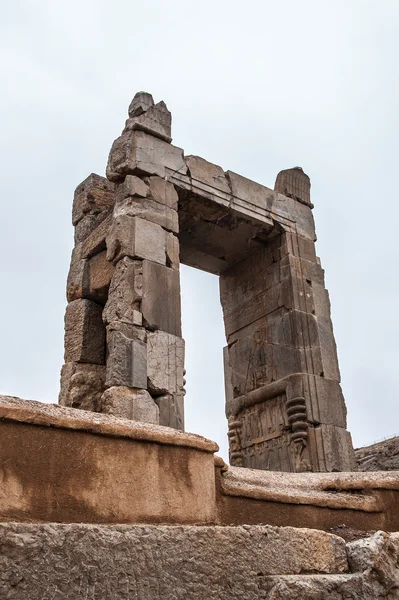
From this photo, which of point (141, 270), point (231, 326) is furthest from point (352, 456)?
point (141, 270)

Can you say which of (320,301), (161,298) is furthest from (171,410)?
(320,301)

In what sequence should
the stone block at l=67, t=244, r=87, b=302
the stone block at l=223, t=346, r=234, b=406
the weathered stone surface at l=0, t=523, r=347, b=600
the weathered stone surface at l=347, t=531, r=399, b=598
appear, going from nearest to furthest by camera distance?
1. the weathered stone surface at l=0, t=523, r=347, b=600
2. the weathered stone surface at l=347, t=531, r=399, b=598
3. the stone block at l=67, t=244, r=87, b=302
4. the stone block at l=223, t=346, r=234, b=406

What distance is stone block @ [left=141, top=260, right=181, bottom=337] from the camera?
267 inches

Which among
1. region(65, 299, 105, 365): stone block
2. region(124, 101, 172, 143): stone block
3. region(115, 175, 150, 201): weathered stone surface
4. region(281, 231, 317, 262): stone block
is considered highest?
region(124, 101, 172, 143): stone block

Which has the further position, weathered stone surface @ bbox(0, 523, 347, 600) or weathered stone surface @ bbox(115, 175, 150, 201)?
weathered stone surface @ bbox(115, 175, 150, 201)

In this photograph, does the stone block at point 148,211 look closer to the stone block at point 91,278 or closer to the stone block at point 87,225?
the stone block at point 91,278

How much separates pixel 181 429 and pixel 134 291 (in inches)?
58.3

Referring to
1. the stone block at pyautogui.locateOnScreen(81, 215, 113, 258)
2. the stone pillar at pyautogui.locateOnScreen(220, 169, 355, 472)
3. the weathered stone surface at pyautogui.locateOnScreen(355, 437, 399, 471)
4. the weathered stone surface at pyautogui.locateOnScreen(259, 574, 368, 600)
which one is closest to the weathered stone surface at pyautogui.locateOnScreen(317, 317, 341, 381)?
the stone pillar at pyautogui.locateOnScreen(220, 169, 355, 472)

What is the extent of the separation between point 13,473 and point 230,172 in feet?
22.1

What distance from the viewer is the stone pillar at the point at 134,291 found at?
640cm

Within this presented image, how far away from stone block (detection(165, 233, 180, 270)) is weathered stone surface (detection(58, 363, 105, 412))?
1.39 meters

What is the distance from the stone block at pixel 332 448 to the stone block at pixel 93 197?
3.70 m

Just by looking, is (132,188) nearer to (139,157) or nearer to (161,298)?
(139,157)

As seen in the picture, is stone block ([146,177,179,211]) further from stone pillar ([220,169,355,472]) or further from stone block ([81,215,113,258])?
stone pillar ([220,169,355,472])
